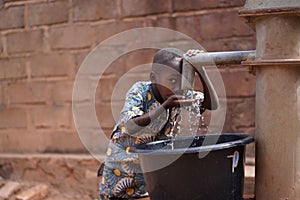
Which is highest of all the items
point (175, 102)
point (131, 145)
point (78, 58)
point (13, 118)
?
point (78, 58)

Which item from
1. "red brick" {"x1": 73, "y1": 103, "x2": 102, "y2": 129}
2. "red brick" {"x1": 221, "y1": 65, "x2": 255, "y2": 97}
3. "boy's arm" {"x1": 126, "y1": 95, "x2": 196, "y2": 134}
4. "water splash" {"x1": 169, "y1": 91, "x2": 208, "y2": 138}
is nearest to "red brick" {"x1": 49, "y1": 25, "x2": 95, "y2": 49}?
"red brick" {"x1": 73, "y1": 103, "x2": 102, "y2": 129}

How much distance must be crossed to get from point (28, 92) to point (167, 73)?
99.6 inches

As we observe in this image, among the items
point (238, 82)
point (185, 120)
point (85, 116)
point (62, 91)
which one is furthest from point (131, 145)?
point (62, 91)

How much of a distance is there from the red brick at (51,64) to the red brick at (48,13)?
0.91 ft

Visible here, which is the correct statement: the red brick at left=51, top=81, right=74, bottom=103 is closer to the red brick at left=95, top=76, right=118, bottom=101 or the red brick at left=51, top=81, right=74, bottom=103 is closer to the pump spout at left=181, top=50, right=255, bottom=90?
the red brick at left=95, top=76, right=118, bottom=101

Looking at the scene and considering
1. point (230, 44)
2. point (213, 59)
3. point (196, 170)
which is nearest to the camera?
point (196, 170)

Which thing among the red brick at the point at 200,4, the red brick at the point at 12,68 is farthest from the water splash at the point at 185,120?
the red brick at the point at 12,68

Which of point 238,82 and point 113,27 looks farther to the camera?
point 113,27

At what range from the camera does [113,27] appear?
13.2ft

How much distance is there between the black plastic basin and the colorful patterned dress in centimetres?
43

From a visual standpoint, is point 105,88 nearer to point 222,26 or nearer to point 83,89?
point 83,89

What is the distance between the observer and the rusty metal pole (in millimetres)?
1778

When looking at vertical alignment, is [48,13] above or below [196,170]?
above

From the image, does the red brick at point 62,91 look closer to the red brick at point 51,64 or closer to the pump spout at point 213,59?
the red brick at point 51,64
